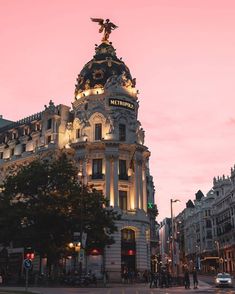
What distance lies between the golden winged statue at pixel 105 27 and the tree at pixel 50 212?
39727mm

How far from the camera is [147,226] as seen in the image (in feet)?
250

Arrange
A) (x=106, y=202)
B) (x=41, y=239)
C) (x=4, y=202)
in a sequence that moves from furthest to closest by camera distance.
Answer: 1. (x=106, y=202)
2. (x=4, y=202)
3. (x=41, y=239)

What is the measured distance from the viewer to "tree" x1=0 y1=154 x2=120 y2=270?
5022 cm

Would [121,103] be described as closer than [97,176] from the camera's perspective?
No

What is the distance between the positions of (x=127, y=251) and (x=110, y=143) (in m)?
17.9

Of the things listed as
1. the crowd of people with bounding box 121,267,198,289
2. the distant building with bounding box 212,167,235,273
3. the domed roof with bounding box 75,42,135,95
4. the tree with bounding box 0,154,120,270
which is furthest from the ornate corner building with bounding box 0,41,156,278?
the distant building with bounding box 212,167,235,273

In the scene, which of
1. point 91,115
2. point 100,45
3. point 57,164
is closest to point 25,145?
point 91,115

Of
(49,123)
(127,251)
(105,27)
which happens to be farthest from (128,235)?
(105,27)

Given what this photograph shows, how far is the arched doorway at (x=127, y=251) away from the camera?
71.2 metres

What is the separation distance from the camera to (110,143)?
74250 mm

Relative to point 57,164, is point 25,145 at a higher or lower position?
higher

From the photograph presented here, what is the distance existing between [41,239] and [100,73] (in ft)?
130

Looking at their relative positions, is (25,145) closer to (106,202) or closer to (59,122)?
(59,122)

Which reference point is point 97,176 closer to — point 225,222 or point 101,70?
point 101,70
